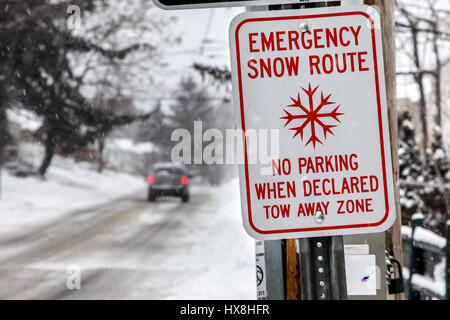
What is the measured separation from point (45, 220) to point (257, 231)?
1456 centimetres

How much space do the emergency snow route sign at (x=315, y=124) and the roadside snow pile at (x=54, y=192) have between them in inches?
505

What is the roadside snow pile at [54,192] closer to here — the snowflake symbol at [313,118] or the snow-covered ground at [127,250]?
the snow-covered ground at [127,250]

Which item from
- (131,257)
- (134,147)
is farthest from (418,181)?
(134,147)

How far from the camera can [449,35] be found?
20.8 ft

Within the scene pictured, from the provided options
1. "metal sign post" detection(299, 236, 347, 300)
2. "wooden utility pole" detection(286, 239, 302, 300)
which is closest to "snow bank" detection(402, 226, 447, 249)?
"wooden utility pole" detection(286, 239, 302, 300)

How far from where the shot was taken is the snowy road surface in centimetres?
673

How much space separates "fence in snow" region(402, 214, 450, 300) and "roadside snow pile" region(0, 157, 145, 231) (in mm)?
10827

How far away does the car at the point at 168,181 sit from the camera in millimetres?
18266

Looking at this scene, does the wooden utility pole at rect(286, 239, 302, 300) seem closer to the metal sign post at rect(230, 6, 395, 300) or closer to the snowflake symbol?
the metal sign post at rect(230, 6, 395, 300)

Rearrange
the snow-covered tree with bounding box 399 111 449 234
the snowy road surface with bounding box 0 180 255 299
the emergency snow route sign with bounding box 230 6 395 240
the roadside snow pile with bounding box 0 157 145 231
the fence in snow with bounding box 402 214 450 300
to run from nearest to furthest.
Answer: the emergency snow route sign with bounding box 230 6 395 240 < the fence in snow with bounding box 402 214 450 300 < the snowy road surface with bounding box 0 180 255 299 < the snow-covered tree with bounding box 399 111 449 234 < the roadside snow pile with bounding box 0 157 145 231

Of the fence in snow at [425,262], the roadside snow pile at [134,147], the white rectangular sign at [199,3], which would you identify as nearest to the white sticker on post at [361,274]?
the white rectangular sign at [199,3]
